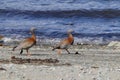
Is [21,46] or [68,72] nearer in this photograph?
[68,72]

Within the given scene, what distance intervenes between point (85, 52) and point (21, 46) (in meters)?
2.12

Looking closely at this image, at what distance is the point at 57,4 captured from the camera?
43.1 m

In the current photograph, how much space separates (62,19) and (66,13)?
221cm

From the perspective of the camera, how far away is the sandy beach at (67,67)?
43.1ft

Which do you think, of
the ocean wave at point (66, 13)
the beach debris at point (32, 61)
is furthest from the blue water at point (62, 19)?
the beach debris at point (32, 61)

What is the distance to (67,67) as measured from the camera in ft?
48.9

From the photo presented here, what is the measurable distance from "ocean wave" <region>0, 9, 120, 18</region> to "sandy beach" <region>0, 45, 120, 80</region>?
16365mm

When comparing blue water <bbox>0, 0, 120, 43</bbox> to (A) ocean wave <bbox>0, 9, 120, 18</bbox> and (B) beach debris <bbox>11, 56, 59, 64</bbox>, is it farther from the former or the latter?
(B) beach debris <bbox>11, 56, 59, 64</bbox>

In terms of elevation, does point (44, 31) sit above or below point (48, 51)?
below

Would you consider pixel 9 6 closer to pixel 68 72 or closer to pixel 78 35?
pixel 78 35

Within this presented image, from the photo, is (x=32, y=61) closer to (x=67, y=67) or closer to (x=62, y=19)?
(x=67, y=67)

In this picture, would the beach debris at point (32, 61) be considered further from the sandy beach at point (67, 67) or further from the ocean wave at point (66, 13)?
the ocean wave at point (66, 13)

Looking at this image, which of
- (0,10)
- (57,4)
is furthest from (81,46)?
(57,4)

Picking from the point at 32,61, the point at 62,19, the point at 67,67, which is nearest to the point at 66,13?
the point at 62,19
